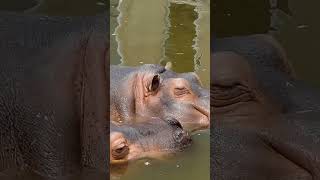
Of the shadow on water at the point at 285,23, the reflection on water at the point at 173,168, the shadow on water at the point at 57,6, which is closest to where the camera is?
the shadow on water at the point at 285,23

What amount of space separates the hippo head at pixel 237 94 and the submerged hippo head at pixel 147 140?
1.99 m

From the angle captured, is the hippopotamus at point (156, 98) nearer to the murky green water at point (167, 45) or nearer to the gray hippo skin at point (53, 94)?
the murky green water at point (167, 45)

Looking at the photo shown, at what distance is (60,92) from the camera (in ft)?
2.85

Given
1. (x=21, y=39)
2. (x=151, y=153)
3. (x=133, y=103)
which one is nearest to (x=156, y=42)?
(x=133, y=103)

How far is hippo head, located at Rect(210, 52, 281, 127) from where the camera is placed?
787mm

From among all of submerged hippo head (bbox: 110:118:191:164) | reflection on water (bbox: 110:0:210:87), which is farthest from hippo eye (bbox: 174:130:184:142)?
reflection on water (bbox: 110:0:210:87)

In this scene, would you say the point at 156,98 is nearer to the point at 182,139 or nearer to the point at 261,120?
the point at 182,139

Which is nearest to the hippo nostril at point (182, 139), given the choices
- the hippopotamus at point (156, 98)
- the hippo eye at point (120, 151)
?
the hippo eye at point (120, 151)

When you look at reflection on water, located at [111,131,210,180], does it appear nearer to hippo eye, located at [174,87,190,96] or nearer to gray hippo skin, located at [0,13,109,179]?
hippo eye, located at [174,87,190,96]

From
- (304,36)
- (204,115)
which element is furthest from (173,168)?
(304,36)

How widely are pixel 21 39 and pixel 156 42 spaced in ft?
16.4

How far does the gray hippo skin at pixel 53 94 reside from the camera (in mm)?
873

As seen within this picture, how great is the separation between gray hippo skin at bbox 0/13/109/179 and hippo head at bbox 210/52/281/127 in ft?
0.54

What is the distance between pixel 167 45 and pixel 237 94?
5011 millimetres
